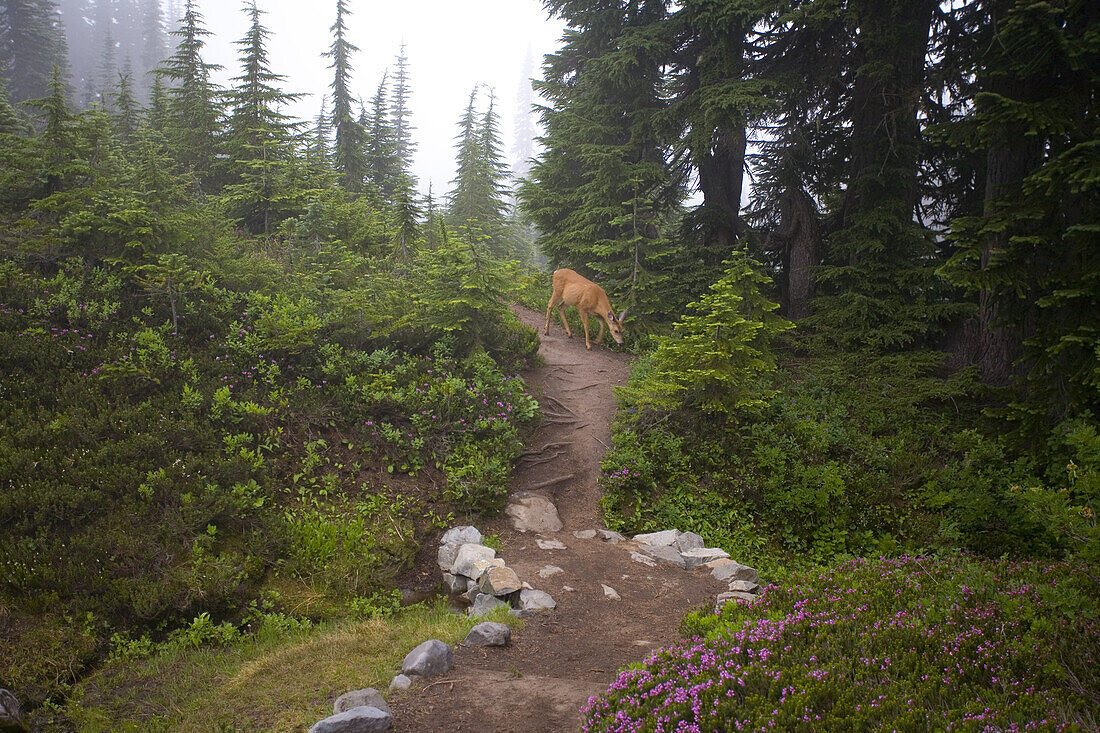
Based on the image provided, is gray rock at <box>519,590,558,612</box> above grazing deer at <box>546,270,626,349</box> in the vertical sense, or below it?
below

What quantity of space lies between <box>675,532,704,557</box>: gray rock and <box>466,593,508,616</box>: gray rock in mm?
2733

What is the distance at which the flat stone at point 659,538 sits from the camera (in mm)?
7664

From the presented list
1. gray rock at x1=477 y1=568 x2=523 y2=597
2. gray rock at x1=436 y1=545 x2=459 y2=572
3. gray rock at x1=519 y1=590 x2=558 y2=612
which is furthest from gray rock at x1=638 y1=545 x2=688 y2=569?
gray rock at x1=436 y1=545 x2=459 y2=572

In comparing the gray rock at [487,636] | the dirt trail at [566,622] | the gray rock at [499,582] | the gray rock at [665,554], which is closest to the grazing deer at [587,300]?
the dirt trail at [566,622]

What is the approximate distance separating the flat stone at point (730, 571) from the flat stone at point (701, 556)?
0.12 m

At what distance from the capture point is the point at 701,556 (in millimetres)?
7199

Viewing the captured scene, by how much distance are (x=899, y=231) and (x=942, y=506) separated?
575 cm

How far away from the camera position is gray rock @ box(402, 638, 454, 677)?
4.57m

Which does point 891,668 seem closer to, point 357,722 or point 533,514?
point 357,722

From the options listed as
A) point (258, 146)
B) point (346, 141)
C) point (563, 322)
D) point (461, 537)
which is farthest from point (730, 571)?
point (346, 141)

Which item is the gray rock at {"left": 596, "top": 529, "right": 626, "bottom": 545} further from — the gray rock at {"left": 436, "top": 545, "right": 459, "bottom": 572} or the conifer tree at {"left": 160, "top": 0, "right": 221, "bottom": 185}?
the conifer tree at {"left": 160, "top": 0, "right": 221, "bottom": 185}

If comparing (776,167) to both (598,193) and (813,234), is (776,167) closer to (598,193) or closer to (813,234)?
(813,234)

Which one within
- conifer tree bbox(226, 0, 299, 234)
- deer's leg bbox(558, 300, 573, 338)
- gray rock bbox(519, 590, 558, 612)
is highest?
conifer tree bbox(226, 0, 299, 234)

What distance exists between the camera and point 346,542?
708 cm
